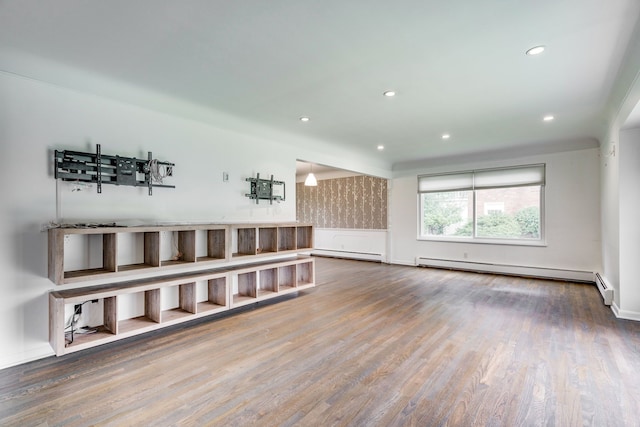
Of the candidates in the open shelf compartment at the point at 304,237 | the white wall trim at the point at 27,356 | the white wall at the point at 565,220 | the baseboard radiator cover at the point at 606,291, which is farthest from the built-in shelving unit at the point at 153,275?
the white wall at the point at 565,220

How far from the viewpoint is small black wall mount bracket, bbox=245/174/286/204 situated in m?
4.42

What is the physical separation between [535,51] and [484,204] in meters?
4.65

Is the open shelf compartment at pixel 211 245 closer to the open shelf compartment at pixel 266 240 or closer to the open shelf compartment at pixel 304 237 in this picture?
the open shelf compartment at pixel 266 240

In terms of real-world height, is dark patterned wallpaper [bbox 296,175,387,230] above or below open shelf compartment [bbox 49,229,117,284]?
above

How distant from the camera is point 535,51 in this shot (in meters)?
2.43

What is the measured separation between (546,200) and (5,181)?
7747mm

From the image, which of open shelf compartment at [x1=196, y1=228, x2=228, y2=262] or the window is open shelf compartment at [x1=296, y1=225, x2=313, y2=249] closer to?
open shelf compartment at [x1=196, y1=228, x2=228, y2=262]

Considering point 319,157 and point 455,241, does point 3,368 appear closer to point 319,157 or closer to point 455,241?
point 319,157

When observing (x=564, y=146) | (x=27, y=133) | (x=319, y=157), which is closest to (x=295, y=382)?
(x=27, y=133)

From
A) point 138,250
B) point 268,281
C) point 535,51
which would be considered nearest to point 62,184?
point 138,250

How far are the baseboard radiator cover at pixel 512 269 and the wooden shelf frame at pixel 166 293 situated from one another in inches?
143

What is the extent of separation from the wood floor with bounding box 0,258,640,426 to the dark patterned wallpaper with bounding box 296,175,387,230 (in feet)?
14.7

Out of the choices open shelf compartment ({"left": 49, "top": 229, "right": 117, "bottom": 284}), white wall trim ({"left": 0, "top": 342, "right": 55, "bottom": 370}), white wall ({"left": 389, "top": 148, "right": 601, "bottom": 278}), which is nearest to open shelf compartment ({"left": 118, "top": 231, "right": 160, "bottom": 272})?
open shelf compartment ({"left": 49, "top": 229, "right": 117, "bottom": 284})

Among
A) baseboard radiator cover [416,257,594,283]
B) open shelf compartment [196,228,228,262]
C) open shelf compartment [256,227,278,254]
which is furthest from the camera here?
baseboard radiator cover [416,257,594,283]
